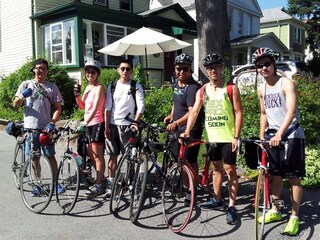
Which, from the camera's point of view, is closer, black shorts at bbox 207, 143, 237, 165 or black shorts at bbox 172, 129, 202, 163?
black shorts at bbox 207, 143, 237, 165

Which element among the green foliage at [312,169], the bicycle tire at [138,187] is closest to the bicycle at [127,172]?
the bicycle tire at [138,187]

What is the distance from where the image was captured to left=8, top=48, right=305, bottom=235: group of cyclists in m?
4.00

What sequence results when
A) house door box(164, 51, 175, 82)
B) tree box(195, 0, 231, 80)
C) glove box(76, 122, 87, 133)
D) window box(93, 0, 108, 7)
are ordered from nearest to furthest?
glove box(76, 122, 87, 133) < tree box(195, 0, 231, 80) < window box(93, 0, 108, 7) < house door box(164, 51, 175, 82)

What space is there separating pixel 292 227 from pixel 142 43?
26.1ft

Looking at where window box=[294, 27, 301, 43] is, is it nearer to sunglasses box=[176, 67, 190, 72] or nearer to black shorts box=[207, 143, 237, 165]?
sunglasses box=[176, 67, 190, 72]

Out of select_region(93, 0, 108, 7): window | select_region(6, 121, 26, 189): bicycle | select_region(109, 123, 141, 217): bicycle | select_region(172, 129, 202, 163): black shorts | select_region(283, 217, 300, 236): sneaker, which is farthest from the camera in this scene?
select_region(93, 0, 108, 7): window

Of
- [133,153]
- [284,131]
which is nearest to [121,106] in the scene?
[133,153]

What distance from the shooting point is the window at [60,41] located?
15930 mm

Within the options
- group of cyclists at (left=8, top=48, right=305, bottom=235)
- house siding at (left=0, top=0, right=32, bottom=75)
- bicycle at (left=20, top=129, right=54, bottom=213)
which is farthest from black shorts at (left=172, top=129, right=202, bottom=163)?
house siding at (left=0, top=0, right=32, bottom=75)

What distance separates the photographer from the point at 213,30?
8891 millimetres

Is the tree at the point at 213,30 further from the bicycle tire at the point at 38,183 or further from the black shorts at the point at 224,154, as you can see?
the bicycle tire at the point at 38,183

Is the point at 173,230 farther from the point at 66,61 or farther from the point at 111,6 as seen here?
the point at 111,6

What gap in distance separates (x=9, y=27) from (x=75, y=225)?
16.5 meters

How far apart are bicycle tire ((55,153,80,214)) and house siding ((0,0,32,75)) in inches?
Result: 530
